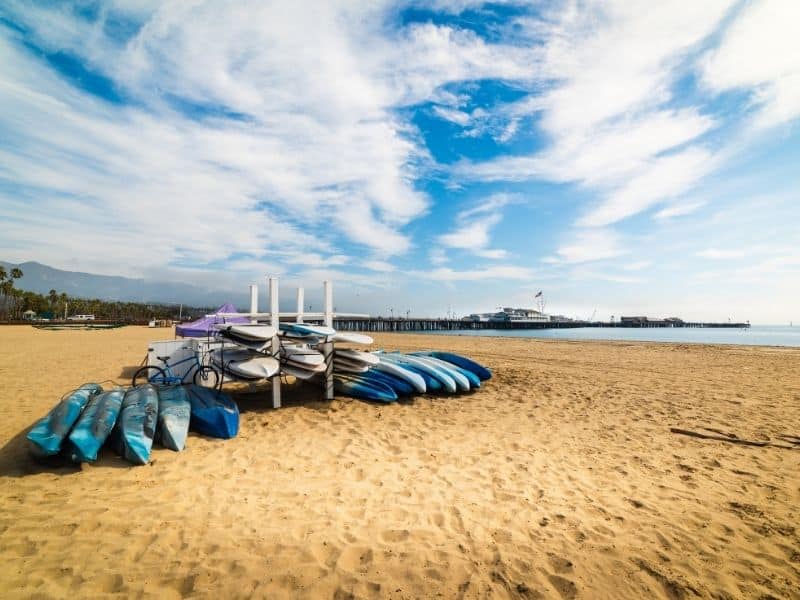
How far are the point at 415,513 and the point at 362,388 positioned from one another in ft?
12.4

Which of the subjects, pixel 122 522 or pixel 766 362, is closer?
pixel 122 522

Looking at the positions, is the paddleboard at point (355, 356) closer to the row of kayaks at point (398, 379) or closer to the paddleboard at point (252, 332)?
the row of kayaks at point (398, 379)

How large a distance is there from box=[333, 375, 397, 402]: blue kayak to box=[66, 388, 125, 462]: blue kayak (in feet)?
11.0

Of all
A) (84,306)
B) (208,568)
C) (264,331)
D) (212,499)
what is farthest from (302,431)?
Answer: (84,306)

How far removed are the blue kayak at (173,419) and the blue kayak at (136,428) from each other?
0.10 metres

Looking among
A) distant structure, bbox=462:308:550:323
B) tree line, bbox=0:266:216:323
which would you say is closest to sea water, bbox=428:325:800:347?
distant structure, bbox=462:308:550:323

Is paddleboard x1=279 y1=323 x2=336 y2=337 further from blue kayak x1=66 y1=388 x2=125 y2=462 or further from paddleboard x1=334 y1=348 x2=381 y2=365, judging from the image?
blue kayak x1=66 y1=388 x2=125 y2=462

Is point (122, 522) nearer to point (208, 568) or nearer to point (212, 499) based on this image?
point (212, 499)

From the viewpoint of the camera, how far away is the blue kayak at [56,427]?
3711 mm

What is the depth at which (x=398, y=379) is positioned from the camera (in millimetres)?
7207

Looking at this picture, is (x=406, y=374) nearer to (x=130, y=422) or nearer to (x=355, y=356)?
(x=355, y=356)

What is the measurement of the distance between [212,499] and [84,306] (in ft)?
280

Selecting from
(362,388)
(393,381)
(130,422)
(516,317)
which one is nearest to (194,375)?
(130,422)

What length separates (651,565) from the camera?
257 cm
